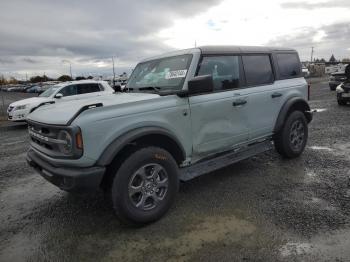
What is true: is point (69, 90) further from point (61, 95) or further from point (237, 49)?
point (237, 49)

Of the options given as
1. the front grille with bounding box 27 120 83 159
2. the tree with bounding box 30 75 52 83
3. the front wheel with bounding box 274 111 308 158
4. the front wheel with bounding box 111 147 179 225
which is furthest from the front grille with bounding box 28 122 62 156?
the tree with bounding box 30 75 52 83

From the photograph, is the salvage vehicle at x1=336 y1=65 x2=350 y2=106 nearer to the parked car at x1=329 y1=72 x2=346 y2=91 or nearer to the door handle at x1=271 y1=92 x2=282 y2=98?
the parked car at x1=329 y1=72 x2=346 y2=91

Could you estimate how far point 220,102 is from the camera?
4.51 metres

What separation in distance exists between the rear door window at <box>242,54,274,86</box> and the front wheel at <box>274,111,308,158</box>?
34.7 inches

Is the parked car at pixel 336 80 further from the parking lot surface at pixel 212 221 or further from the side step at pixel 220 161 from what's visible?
the side step at pixel 220 161

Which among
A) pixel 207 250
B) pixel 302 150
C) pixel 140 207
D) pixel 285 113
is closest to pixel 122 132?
pixel 140 207

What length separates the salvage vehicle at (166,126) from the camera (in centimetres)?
340

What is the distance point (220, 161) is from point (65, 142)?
2.22 metres

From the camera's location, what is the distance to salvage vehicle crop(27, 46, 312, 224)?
3.40 meters

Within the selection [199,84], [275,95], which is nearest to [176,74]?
[199,84]

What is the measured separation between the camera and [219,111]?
4.50 meters

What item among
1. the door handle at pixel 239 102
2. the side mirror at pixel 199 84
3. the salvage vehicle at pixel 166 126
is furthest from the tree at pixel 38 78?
the side mirror at pixel 199 84

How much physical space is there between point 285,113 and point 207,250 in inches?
127

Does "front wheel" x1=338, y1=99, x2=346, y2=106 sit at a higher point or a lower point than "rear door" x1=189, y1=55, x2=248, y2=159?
lower
